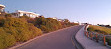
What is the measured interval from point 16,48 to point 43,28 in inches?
943

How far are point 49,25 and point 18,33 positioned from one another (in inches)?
957

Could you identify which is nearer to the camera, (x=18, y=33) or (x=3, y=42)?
(x=3, y=42)

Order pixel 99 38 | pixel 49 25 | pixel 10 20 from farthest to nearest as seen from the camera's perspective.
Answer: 1. pixel 49 25
2. pixel 10 20
3. pixel 99 38

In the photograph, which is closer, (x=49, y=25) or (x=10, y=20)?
(x=10, y=20)

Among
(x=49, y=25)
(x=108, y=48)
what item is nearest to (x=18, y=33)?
(x=108, y=48)

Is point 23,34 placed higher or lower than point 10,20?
lower

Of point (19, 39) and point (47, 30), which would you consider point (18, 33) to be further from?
point (47, 30)

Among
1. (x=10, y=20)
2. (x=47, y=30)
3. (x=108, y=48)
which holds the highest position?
(x=10, y=20)

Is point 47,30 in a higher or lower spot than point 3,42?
lower

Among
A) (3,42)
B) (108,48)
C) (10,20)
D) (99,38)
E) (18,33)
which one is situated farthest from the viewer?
(10,20)

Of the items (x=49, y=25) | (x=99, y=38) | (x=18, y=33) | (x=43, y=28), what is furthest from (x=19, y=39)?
(x=49, y=25)

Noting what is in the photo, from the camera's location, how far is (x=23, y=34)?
60.5 feet

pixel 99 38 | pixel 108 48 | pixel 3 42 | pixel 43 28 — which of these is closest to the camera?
pixel 108 48

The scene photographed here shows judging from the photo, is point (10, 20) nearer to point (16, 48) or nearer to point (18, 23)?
point (18, 23)
